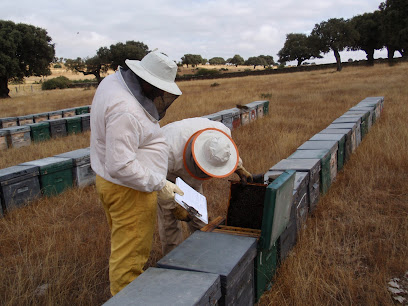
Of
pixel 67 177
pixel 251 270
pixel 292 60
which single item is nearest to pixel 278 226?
pixel 251 270

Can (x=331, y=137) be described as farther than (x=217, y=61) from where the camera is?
No

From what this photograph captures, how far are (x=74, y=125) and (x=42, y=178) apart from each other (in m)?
5.63

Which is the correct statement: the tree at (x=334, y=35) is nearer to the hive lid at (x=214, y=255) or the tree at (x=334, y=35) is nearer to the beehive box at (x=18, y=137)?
the beehive box at (x=18, y=137)

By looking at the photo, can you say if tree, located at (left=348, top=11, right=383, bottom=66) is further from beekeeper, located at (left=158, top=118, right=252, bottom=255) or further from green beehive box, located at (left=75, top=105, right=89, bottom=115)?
beekeeper, located at (left=158, top=118, right=252, bottom=255)

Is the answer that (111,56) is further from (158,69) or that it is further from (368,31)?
(158,69)

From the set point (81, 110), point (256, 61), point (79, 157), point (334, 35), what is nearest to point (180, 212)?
point (79, 157)

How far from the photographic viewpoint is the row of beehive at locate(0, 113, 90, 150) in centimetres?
828

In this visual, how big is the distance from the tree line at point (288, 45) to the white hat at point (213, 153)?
1734 cm

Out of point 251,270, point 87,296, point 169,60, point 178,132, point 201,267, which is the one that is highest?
point 169,60

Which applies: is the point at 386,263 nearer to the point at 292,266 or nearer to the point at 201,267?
the point at 292,266

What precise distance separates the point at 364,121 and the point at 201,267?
6.48 meters

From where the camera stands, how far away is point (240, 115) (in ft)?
32.0

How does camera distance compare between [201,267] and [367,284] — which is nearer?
[201,267]

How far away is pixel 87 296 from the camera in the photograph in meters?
2.74
